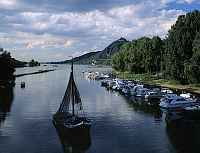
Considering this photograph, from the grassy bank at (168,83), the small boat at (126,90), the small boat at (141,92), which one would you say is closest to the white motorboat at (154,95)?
the small boat at (141,92)

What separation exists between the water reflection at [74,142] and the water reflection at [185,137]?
511 inches

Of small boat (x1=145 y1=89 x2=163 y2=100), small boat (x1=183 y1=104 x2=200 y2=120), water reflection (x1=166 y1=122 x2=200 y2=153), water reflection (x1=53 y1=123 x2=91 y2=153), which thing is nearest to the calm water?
water reflection (x1=166 y1=122 x2=200 y2=153)

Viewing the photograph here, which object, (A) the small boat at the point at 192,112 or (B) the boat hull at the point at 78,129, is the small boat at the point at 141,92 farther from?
(B) the boat hull at the point at 78,129

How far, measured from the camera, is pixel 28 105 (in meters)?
113

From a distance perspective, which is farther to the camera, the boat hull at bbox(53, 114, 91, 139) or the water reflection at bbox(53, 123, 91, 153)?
the boat hull at bbox(53, 114, 91, 139)

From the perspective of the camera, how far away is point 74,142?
65125 millimetres

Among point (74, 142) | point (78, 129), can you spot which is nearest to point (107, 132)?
point (78, 129)

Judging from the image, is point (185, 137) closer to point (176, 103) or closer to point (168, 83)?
point (176, 103)

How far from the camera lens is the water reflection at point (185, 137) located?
6001 centimetres

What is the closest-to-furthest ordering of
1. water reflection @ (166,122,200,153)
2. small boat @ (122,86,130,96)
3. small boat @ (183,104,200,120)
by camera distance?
water reflection @ (166,122,200,153), small boat @ (183,104,200,120), small boat @ (122,86,130,96)

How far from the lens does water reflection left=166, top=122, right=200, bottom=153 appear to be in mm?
60013

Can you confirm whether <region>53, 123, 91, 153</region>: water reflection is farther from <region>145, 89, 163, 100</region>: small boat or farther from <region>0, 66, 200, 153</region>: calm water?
<region>145, 89, 163, 100</region>: small boat

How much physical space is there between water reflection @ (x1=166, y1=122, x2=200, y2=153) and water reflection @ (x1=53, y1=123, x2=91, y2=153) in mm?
12980

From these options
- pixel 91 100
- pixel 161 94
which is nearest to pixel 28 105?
pixel 91 100
